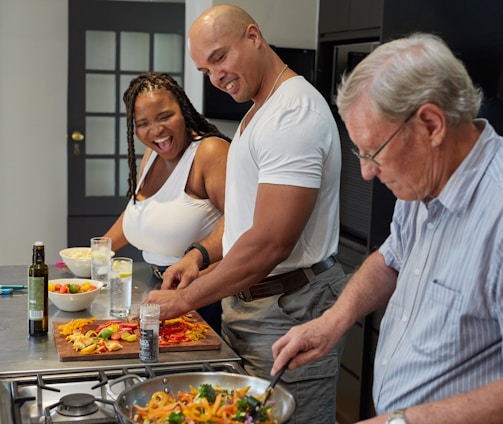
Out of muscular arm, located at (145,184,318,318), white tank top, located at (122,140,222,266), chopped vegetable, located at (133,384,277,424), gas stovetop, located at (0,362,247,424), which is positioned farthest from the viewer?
white tank top, located at (122,140,222,266)

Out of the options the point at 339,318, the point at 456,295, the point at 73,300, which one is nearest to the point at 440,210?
the point at 456,295

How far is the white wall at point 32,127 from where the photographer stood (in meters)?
5.57

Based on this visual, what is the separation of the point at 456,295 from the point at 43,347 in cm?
111

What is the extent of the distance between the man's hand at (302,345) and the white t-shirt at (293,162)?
0.47 metres

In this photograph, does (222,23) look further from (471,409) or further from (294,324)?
(471,409)

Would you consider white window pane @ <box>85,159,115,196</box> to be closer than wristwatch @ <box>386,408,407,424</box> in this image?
No

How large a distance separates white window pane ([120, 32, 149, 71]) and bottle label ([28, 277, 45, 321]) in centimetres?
382

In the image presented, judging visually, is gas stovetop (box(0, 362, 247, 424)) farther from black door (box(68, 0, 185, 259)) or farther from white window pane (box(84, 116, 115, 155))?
white window pane (box(84, 116, 115, 155))

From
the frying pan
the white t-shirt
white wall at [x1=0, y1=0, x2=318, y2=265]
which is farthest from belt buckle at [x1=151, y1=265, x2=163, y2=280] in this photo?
white wall at [x1=0, y1=0, x2=318, y2=265]

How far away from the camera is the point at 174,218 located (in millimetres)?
2584

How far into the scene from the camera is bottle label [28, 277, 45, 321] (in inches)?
80.2

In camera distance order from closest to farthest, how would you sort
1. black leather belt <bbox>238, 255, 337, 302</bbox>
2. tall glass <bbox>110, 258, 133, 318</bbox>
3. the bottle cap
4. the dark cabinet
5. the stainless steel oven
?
the bottle cap < black leather belt <bbox>238, 255, 337, 302</bbox> < tall glass <bbox>110, 258, 133, 318</bbox> < the dark cabinet < the stainless steel oven

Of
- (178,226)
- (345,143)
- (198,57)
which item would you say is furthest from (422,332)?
(345,143)

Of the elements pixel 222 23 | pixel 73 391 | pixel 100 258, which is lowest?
pixel 73 391
